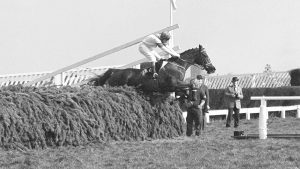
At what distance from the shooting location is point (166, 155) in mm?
11180

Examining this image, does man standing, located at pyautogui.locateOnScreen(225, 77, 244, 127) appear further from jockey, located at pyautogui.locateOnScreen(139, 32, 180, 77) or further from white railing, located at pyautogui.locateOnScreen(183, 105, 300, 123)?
white railing, located at pyautogui.locateOnScreen(183, 105, 300, 123)

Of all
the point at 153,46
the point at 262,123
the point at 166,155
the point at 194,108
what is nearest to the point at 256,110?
the point at 153,46

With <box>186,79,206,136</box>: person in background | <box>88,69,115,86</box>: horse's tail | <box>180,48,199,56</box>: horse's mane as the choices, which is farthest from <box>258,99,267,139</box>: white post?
<box>88,69,115,86</box>: horse's tail

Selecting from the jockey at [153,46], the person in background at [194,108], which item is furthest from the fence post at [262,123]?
the jockey at [153,46]

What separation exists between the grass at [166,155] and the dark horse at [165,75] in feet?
8.78

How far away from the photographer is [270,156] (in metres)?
10.9

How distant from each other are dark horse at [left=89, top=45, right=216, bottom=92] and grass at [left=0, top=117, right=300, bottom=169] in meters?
2.68

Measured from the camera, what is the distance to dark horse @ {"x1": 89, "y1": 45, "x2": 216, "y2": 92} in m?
16.2

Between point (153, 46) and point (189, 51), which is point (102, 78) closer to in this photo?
point (153, 46)

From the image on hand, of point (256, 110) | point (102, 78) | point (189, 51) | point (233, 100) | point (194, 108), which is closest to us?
point (194, 108)

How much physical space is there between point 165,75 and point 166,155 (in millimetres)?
5482

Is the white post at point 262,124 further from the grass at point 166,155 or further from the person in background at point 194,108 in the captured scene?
the person in background at point 194,108

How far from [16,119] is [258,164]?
13.3ft

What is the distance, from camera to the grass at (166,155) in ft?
32.7
